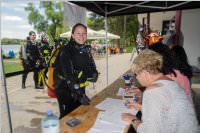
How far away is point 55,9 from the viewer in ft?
88.2

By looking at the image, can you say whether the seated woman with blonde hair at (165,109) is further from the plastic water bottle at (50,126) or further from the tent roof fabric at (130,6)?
the tent roof fabric at (130,6)

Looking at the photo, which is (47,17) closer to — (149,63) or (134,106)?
(134,106)

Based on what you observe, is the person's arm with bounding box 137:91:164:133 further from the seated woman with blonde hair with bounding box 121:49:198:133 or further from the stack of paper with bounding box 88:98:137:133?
the stack of paper with bounding box 88:98:137:133

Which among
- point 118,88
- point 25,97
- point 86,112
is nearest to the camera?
point 86,112

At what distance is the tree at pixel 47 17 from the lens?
1027 inches

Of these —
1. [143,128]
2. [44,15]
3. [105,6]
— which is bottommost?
[143,128]

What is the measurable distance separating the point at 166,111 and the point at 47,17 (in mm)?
28246

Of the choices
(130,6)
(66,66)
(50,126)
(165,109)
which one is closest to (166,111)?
(165,109)

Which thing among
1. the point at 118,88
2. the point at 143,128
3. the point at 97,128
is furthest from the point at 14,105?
the point at 143,128

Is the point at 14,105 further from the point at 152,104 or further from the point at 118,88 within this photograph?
the point at 152,104

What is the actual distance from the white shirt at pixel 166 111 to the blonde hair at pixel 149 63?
9cm

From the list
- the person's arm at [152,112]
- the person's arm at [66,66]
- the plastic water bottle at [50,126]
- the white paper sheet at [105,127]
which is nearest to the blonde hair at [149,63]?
the person's arm at [152,112]

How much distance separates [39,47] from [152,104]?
18.6ft

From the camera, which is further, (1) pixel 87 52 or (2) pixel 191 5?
(2) pixel 191 5
